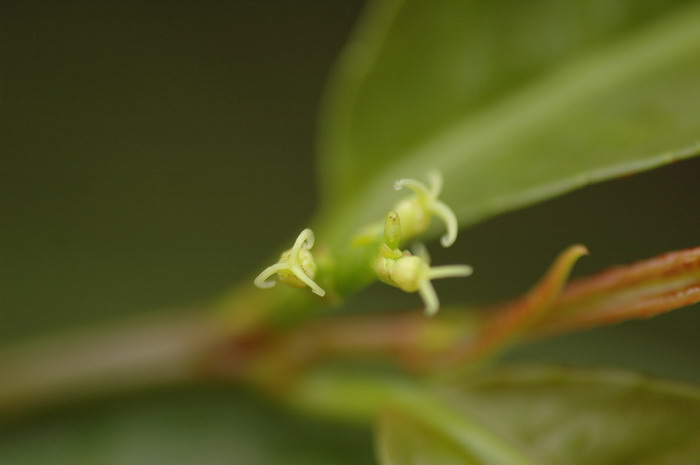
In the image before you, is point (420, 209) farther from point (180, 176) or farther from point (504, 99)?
point (180, 176)

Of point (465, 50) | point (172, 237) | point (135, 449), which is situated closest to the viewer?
point (465, 50)

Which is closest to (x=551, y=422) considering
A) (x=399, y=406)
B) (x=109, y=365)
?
(x=399, y=406)

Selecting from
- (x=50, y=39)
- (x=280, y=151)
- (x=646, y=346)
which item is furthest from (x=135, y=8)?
(x=646, y=346)

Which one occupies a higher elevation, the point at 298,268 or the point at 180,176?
the point at 180,176

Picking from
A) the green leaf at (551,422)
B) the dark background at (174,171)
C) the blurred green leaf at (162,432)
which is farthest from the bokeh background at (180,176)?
the green leaf at (551,422)

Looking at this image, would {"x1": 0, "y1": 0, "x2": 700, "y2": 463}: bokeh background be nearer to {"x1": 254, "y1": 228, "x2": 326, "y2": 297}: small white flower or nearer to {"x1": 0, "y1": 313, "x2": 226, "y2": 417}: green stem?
{"x1": 0, "y1": 313, "x2": 226, "y2": 417}: green stem

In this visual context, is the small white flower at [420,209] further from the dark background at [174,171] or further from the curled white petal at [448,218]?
the dark background at [174,171]

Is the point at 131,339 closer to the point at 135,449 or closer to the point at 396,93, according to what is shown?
the point at 135,449
